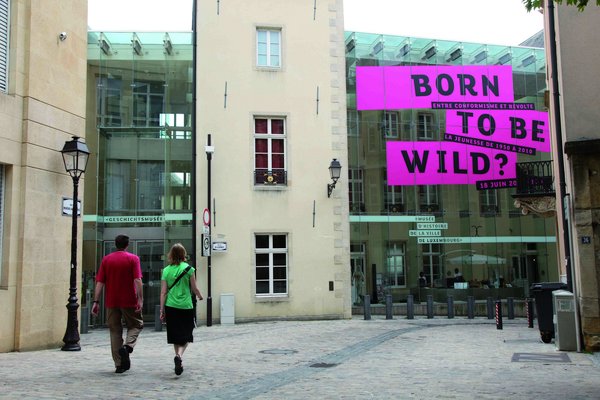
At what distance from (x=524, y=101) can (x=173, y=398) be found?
77.9 feet

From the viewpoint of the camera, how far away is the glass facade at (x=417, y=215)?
82.2 ft

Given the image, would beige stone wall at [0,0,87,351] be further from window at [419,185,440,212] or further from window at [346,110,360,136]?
window at [419,185,440,212]

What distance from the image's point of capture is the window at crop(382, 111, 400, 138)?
25.5 metres

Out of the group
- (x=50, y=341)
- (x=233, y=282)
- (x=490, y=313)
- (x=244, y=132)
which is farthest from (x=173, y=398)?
(x=490, y=313)

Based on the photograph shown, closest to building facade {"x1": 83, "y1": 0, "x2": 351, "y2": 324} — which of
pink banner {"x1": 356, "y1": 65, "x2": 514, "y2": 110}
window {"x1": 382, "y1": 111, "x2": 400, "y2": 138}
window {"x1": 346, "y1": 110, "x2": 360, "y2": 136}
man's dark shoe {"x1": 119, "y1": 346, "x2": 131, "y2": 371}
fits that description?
pink banner {"x1": 356, "y1": 65, "x2": 514, "y2": 110}

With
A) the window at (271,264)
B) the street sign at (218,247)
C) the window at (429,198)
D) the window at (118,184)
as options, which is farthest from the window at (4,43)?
the window at (429,198)

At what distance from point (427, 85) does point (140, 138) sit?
11052 mm

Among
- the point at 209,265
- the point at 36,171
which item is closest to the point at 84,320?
the point at 209,265

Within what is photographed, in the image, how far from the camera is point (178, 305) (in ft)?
25.6

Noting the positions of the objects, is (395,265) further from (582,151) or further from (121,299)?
(121,299)

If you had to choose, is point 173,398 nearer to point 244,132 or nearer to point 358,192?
point 244,132

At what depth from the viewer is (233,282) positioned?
1848 cm

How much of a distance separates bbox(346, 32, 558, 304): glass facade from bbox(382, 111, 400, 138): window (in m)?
0.04

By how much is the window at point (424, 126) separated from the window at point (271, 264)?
30.7 feet
